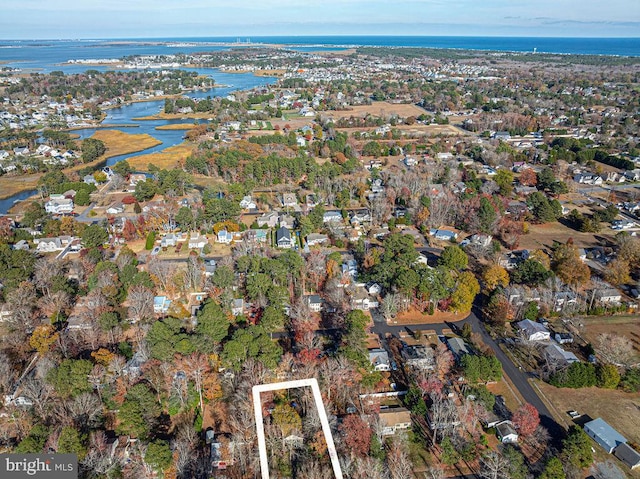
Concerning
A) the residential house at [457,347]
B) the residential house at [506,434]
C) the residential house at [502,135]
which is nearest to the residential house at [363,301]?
the residential house at [457,347]

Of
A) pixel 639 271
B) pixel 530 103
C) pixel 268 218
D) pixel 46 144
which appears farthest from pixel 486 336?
pixel 530 103

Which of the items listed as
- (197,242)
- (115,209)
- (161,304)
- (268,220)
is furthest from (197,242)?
(115,209)

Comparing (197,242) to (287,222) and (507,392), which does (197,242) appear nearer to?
(287,222)

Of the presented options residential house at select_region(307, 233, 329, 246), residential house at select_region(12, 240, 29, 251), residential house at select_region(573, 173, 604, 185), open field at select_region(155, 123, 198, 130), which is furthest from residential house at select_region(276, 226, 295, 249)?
open field at select_region(155, 123, 198, 130)

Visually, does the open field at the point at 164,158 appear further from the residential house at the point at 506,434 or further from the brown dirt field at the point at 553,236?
the residential house at the point at 506,434

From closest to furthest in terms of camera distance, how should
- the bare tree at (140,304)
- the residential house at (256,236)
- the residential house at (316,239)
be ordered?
the bare tree at (140,304) → the residential house at (316,239) → the residential house at (256,236)
